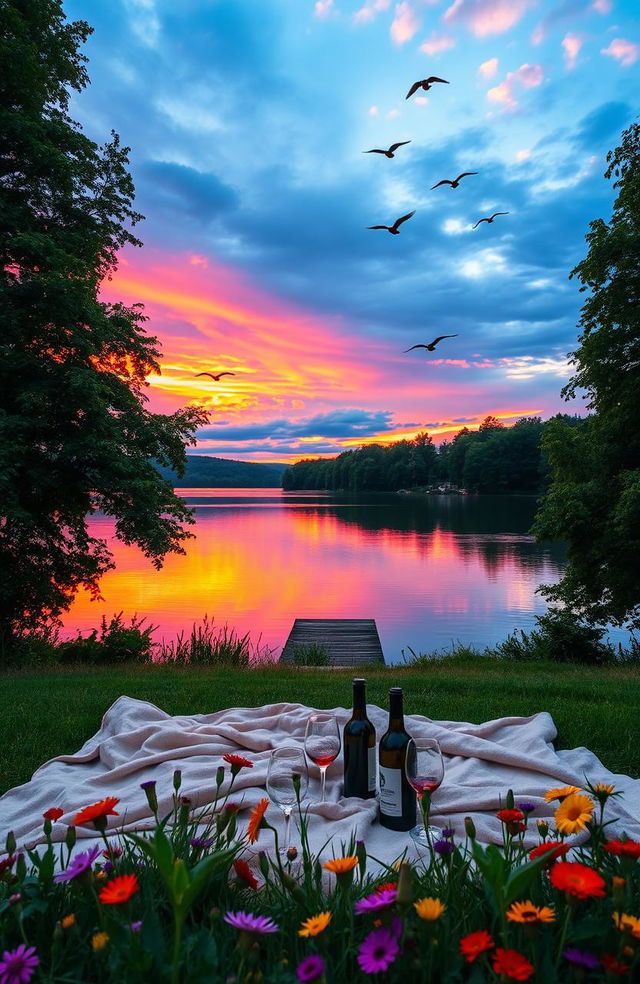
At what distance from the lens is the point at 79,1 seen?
452 inches

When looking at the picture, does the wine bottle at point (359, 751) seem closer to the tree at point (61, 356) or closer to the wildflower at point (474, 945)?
the wildflower at point (474, 945)

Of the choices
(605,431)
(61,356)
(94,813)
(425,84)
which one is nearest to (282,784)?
(94,813)

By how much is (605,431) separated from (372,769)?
10676 millimetres

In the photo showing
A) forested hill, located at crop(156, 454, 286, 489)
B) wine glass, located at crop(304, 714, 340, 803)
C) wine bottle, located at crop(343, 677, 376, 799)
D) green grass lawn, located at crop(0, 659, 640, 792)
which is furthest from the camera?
forested hill, located at crop(156, 454, 286, 489)

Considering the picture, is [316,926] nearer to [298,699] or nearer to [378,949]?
[378,949]

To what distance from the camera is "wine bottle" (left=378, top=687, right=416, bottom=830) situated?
96.1 inches

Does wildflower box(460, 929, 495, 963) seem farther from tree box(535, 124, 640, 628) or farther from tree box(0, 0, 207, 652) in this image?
tree box(535, 124, 640, 628)

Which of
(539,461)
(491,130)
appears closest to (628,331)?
(491,130)

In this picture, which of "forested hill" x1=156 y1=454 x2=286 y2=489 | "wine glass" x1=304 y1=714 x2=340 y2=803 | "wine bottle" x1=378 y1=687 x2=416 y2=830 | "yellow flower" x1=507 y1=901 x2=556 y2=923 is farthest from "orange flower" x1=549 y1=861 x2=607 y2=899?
"forested hill" x1=156 y1=454 x2=286 y2=489

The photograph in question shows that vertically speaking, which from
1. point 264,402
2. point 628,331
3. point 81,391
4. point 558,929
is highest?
point 264,402

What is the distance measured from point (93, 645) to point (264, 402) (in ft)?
138

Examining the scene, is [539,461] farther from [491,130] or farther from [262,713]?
[262,713]

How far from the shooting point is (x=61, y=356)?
10078mm

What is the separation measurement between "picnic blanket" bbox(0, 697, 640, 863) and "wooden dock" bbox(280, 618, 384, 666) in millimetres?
7623
